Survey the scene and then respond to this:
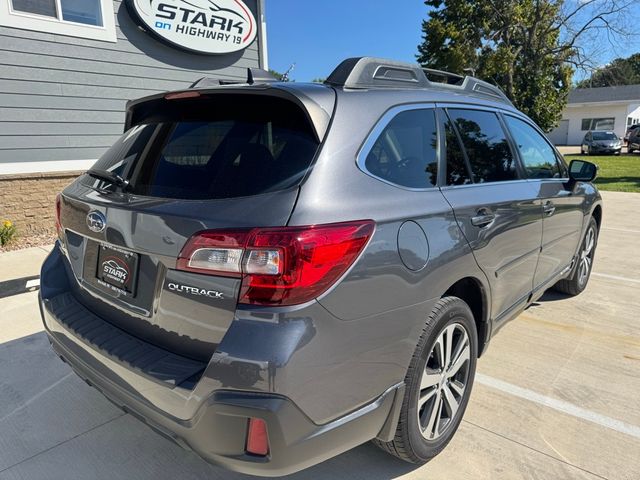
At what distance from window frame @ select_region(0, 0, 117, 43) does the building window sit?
147 ft

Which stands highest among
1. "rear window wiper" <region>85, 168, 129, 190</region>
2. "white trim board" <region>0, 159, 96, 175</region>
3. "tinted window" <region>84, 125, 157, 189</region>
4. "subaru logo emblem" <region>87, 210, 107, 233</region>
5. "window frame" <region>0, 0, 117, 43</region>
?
"window frame" <region>0, 0, 117, 43</region>

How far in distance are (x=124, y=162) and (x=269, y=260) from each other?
1169mm

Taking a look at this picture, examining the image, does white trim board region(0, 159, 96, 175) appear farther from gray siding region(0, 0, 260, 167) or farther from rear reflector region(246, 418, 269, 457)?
rear reflector region(246, 418, 269, 457)

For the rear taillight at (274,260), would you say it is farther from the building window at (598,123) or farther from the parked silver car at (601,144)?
the building window at (598,123)

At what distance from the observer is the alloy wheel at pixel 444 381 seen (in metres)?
2.29

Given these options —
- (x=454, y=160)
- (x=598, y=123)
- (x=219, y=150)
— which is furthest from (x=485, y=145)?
(x=598, y=123)

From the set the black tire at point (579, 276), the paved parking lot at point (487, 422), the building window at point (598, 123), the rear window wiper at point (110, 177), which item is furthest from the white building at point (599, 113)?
the rear window wiper at point (110, 177)

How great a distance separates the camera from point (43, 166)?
6699mm

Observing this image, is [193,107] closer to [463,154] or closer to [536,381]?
[463,154]

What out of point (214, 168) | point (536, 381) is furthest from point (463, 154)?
point (536, 381)

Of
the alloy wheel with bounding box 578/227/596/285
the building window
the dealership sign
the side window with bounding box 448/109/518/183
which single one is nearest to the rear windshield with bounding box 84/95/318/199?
the side window with bounding box 448/109/518/183

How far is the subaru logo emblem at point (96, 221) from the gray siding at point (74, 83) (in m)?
5.30

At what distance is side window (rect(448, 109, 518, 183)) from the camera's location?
273 centimetres

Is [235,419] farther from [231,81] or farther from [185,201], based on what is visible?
[231,81]
